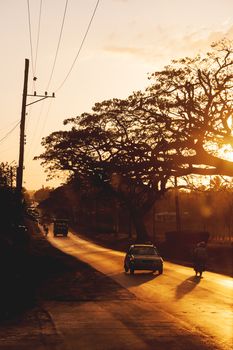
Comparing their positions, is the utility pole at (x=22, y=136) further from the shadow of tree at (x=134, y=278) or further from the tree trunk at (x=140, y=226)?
the tree trunk at (x=140, y=226)

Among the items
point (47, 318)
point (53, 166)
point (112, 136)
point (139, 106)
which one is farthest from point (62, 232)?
point (47, 318)

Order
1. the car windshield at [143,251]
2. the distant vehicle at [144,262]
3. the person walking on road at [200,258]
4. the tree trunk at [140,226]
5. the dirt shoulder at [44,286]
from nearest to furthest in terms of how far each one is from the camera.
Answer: the dirt shoulder at [44,286] < the person walking on road at [200,258] < the distant vehicle at [144,262] < the car windshield at [143,251] < the tree trunk at [140,226]

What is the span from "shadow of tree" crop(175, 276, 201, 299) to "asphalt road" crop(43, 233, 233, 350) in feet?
0.11

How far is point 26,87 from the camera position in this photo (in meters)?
31.6

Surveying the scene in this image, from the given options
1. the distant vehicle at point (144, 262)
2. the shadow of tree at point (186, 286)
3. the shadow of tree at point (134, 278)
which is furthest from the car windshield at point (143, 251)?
the shadow of tree at point (186, 286)

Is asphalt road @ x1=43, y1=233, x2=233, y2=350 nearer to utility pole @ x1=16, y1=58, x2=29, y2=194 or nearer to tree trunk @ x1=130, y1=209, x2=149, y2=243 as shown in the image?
utility pole @ x1=16, y1=58, x2=29, y2=194

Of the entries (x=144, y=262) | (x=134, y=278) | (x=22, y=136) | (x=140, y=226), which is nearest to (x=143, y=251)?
(x=144, y=262)

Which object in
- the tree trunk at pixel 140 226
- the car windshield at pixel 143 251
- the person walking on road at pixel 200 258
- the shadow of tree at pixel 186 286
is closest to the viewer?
the shadow of tree at pixel 186 286

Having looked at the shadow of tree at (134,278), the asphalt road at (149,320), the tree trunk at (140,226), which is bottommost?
the asphalt road at (149,320)

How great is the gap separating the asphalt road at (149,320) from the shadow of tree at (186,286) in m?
0.03

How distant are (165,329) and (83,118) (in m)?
46.3

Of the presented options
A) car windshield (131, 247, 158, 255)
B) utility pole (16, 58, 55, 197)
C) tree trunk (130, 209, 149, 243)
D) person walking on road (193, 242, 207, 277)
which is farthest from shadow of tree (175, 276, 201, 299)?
tree trunk (130, 209, 149, 243)

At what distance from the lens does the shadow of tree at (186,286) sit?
2138 cm

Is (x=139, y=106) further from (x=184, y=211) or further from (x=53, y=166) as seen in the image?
(x=184, y=211)
